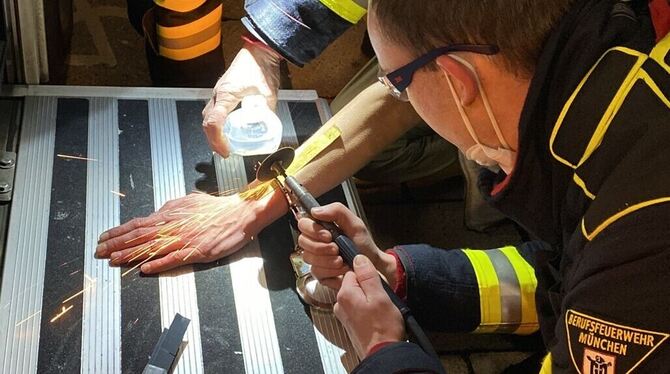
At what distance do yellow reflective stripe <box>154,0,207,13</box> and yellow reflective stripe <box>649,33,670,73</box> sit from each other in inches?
53.3

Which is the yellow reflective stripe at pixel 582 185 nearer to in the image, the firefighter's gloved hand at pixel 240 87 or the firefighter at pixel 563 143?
the firefighter at pixel 563 143

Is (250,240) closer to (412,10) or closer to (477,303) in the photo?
(477,303)

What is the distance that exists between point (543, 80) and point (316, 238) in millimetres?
609

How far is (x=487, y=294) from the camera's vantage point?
1550 mm

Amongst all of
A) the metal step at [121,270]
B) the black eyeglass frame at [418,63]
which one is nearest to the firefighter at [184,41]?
the metal step at [121,270]

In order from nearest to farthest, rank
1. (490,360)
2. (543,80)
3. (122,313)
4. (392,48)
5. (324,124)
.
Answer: (543,80)
(392,48)
(122,313)
(324,124)
(490,360)

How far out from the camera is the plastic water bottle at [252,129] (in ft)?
5.35

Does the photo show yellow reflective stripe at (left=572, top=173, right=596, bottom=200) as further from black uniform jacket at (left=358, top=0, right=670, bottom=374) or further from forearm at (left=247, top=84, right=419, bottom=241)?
forearm at (left=247, top=84, right=419, bottom=241)

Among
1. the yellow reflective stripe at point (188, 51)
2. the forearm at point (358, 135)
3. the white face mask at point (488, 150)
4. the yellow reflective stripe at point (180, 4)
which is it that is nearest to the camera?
the white face mask at point (488, 150)

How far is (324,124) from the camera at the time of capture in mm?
1854

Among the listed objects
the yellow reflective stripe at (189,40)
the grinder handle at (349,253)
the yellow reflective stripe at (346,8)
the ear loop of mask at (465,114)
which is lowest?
the yellow reflective stripe at (189,40)

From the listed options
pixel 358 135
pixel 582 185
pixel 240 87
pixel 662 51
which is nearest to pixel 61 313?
pixel 240 87

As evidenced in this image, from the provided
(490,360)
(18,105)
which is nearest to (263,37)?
(18,105)

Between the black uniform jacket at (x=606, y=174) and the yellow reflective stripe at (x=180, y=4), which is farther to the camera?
the yellow reflective stripe at (x=180, y=4)
